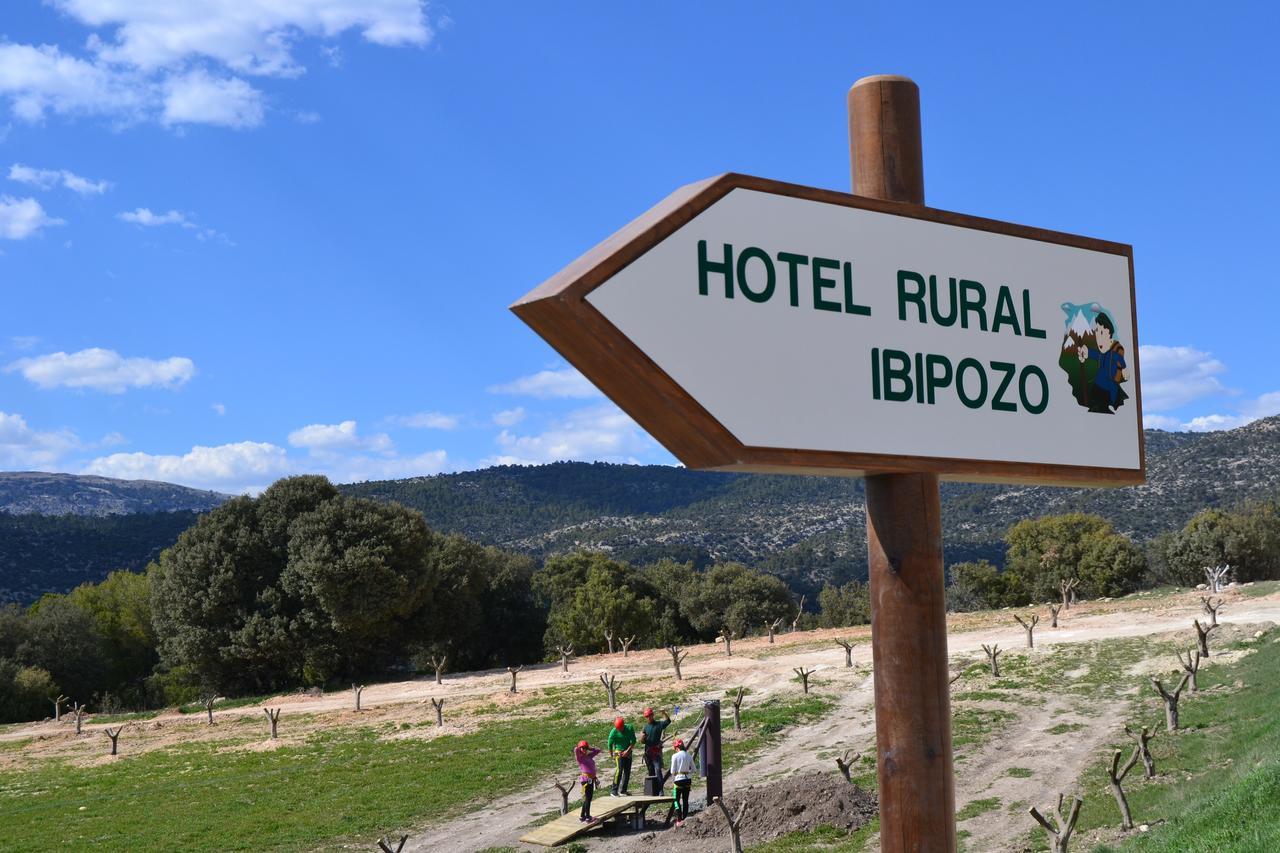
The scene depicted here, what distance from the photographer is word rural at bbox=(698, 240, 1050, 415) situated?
3.01 metres

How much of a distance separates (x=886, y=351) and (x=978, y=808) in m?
16.4

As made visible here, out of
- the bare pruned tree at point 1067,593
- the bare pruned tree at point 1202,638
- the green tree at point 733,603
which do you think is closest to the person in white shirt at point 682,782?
the bare pruned tree at point 1202,638

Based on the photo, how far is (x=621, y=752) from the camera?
822 inches

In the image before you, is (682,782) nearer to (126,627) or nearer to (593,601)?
(593,601)

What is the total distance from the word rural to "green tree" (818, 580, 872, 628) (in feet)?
181

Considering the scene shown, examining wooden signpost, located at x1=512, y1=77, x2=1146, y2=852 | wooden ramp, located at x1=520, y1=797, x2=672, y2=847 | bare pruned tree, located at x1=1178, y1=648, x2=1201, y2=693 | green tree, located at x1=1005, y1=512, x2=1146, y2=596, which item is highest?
wooden signpost, located at x1=512, y1=77, x2=1146, y2=852

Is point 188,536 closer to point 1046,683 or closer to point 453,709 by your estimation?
point 453,709

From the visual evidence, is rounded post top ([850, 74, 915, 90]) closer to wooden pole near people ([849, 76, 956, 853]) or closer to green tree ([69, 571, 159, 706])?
wooden pole near people ([849, 76, 956, 853])

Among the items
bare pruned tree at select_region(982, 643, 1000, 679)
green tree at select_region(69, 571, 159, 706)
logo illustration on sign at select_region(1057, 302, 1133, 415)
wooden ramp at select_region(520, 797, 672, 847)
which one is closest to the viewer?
logo illustration on sign at select_region(1057, 302, 1133, 415)

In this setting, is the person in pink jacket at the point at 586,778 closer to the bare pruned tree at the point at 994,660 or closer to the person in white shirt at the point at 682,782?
the person in white shirt at the point at 682,782

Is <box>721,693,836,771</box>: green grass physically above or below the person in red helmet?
below

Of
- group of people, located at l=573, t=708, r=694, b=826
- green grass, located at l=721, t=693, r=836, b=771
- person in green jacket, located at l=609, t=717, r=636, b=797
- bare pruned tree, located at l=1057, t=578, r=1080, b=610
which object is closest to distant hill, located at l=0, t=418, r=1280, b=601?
bare pruned tree, located at l=1057, t=578, r=1080, b=610

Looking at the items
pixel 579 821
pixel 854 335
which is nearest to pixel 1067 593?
pixel 579 821

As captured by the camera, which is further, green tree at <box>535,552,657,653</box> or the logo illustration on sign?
green tree at <box>535,552,657,653</box>
